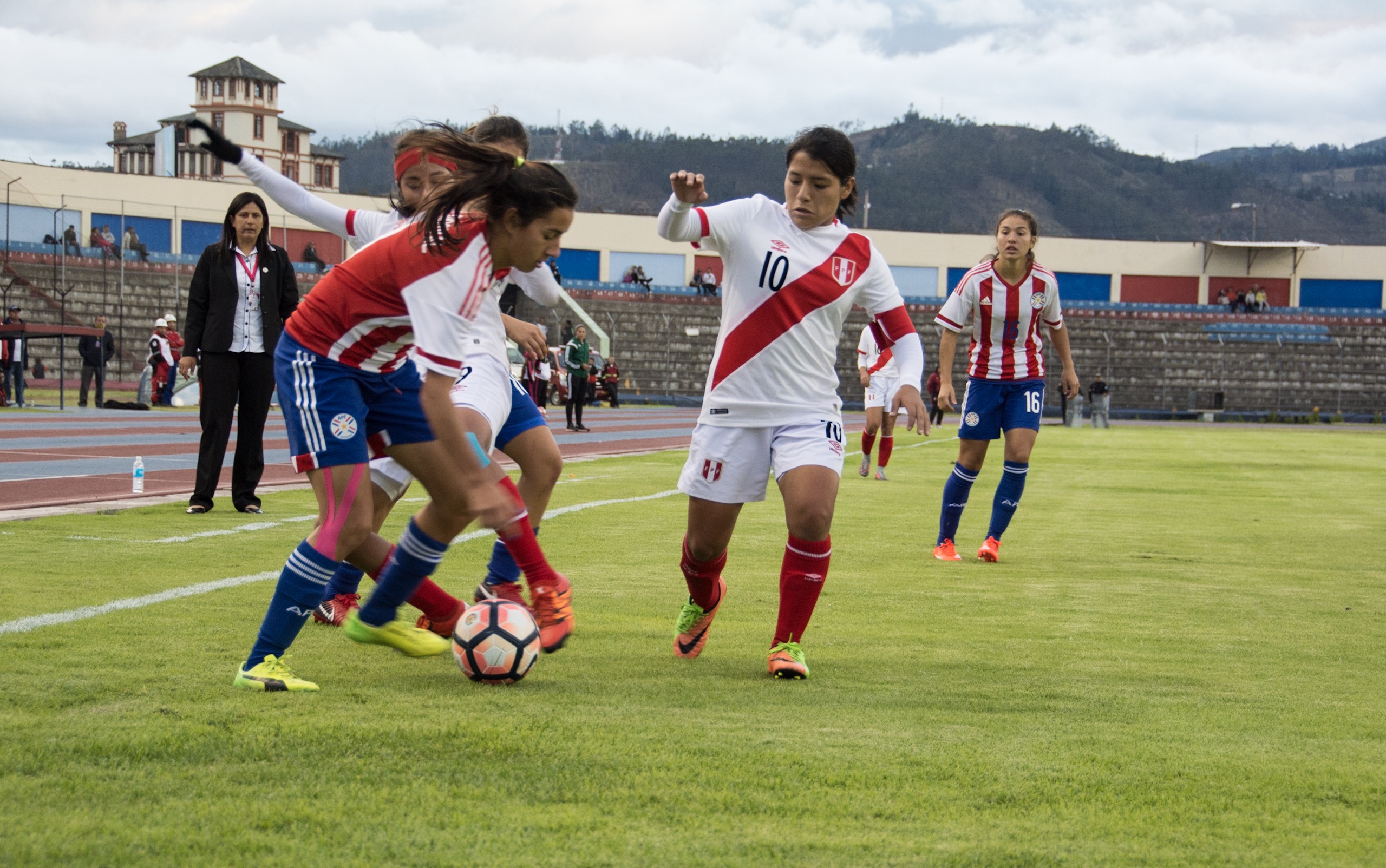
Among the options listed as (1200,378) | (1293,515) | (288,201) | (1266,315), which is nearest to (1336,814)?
(288,201)

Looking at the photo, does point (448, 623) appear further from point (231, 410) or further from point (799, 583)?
point (231, 410)

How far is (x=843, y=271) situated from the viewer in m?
4.70

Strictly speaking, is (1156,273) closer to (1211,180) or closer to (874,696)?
(874,696)

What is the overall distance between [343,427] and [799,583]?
1600mm

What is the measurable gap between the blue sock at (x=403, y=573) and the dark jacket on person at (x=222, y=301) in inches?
178

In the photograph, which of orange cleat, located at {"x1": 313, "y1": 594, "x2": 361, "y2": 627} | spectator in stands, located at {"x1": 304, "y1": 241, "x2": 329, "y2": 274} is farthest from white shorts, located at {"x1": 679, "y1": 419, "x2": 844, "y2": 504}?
spectator in stands, located at {"x1": 304, "y1": 241, "x2": 329, "y2": 274}

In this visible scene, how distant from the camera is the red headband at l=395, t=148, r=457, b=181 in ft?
14.6

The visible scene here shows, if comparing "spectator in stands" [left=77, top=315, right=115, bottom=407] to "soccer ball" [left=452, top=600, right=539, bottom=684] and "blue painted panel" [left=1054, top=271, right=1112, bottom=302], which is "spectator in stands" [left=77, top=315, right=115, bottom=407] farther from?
"blue painted panel" [left=1054, top=271, right=1112, bottom=302]

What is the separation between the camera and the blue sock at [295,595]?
3732 millimetres

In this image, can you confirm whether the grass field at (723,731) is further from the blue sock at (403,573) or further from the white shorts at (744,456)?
the white shorts at (744,456)

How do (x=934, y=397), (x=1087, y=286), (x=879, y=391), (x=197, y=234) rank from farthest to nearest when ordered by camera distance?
(x=1087, y=286), (x=197, y=234), (x=934, y=397), (x=879, y=391)

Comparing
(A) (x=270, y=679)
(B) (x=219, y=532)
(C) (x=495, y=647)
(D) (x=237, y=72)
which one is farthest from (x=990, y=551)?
(D) (x=237, y=72)

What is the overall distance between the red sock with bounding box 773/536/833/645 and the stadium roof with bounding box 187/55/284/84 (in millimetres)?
98396

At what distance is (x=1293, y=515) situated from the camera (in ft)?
37.7
